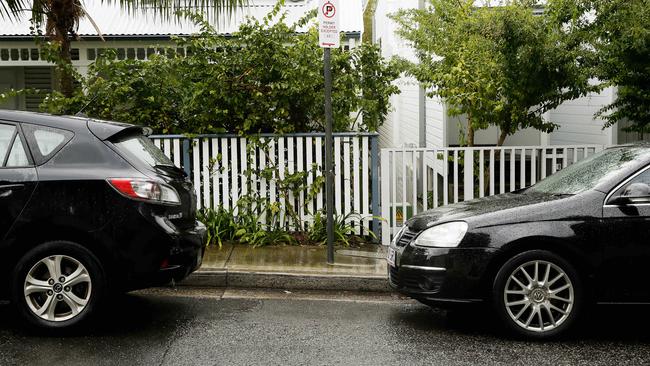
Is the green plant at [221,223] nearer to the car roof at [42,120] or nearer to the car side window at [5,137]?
the car roof at [42,120]

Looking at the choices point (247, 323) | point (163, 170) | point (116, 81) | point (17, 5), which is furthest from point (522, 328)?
point (17, 5)

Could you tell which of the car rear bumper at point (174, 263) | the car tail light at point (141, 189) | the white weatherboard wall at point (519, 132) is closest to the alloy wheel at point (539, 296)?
the car rear bumper at point (174, 263)

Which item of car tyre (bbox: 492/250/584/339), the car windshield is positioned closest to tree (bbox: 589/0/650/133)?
the car windshield

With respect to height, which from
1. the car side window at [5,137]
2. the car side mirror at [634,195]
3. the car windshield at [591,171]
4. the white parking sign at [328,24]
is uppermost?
the white parking sign at [328,24]

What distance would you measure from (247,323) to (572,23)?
16.0ft

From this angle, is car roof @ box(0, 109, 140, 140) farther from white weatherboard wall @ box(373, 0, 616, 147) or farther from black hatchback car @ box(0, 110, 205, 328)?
white weatherboard wall @ box(373, 0, 616, 147)

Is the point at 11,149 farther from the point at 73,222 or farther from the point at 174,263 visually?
the point at 174,263

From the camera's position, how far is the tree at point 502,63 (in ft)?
25.5

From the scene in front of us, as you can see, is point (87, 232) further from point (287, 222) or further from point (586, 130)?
point (586, 130)

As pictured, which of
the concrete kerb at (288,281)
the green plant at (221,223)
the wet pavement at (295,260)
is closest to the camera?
the concrete kerb at (288,281)

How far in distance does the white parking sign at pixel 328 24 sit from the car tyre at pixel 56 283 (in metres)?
3.41

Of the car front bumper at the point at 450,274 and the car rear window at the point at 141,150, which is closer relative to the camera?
the car front bumper at the point at 450,274

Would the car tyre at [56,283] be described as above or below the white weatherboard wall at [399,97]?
below

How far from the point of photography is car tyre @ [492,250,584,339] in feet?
18.1
